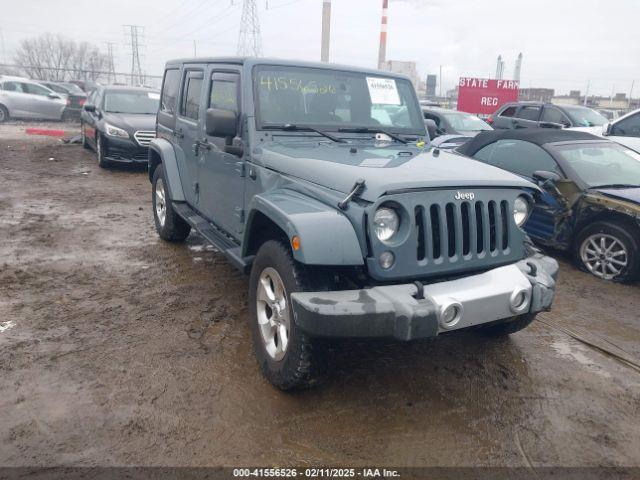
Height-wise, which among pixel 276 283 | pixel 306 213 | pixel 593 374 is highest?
pixel 306 213

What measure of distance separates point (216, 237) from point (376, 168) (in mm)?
1825

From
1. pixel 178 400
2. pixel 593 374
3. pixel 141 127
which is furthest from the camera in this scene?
pixel 141 127

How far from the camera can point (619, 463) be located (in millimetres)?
2656

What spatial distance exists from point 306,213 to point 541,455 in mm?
1766

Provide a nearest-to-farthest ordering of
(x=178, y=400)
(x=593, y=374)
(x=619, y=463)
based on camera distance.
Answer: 1. (x=619, y=463)
2. (x=178, y=400)
3. (x=593, y=374)

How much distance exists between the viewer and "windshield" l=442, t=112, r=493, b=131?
11.6 m

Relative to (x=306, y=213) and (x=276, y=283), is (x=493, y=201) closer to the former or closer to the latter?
(x=306, y=213)

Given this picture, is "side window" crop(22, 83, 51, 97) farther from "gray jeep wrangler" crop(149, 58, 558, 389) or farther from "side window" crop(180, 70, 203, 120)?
"gray jeep wrangler" crop(149, 58, 558, 389)

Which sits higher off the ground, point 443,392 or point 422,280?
point 422,280

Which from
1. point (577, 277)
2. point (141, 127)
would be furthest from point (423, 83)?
point (577, 277)

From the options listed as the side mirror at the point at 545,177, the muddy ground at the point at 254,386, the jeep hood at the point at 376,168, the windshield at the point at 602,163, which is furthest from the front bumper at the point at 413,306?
the windshield at the point at 602,163

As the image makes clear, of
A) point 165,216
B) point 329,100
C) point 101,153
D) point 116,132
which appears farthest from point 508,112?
point 329,100

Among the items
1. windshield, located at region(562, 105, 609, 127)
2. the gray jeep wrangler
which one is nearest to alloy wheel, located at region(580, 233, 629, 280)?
the gray jeep wrangler

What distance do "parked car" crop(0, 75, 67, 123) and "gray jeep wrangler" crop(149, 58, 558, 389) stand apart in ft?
59.4
